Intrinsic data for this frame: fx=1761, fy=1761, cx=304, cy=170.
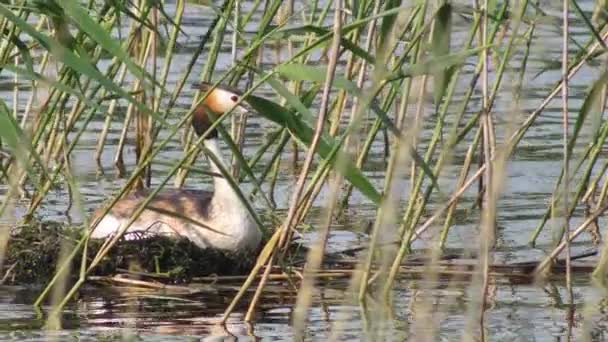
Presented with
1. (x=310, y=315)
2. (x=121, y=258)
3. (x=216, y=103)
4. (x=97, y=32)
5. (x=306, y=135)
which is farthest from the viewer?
(x=216, y=103)

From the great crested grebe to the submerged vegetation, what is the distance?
0.57ft

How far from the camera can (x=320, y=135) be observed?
16.2ft

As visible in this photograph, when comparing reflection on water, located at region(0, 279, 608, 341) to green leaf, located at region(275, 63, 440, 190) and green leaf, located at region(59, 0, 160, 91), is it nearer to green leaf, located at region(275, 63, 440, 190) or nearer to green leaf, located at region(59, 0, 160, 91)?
green leaf, located at region(275, 63, 440, 190)

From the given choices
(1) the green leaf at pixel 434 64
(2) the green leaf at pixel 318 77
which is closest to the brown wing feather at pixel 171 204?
(2) the green leaf at pixel 318 77

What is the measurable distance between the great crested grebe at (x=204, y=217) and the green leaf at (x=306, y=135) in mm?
2183

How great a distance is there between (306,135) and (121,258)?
196 centimetres

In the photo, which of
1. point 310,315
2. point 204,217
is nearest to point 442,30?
point 310,315

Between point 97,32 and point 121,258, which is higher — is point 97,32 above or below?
above

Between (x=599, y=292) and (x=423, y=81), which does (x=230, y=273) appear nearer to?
(x=599, y=292)

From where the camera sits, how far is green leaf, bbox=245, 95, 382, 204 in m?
4.84

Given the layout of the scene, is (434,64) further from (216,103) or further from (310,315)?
(216,103)

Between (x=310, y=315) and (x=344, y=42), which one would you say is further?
(x=310, y=315)

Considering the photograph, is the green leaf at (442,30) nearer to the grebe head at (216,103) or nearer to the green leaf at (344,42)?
the green leaf at (344,42)

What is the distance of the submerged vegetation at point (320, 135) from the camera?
15.3 feet
